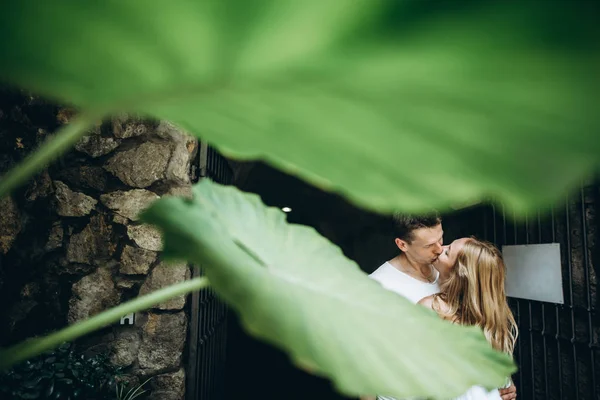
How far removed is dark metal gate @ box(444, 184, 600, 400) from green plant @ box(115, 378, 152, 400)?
6.22 ft

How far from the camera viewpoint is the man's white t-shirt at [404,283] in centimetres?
201

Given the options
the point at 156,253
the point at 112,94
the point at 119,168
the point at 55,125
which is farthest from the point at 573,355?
the point at 55,125

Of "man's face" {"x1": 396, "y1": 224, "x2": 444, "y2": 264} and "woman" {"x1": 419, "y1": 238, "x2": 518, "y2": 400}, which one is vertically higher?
Answer: "man's face" {"x1": 396, "y1": 224, "x2": 444, "y2": 264}

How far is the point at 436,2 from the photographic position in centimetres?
11

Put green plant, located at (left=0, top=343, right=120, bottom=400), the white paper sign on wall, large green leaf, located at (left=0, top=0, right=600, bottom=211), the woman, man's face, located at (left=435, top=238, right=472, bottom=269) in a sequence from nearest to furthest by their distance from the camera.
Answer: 1. large green leaf, located at (left=0, top=0, right=600, bottom=211)
2. green plant, located at (left=0, top=343, right=120, bottom=400)
3. the woman
4. man's face, located at (left=435, top=238, right=472, bottom=269)
5. the white paper sign on wall

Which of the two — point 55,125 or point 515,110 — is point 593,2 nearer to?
point 515,110

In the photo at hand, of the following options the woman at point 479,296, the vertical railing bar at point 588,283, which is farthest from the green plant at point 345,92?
the vertical railing bar at point 588,283

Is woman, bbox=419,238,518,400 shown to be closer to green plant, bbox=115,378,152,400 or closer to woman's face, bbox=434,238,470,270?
woman's face, bbox=434,238,470,270

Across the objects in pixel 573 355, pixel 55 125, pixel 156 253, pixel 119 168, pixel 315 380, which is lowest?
pixel 315 380

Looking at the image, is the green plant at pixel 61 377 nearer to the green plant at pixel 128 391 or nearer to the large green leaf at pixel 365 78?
the green plant at pixel 128 391

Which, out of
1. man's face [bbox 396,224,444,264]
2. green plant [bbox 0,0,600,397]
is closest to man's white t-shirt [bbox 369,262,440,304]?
man's face [bbox 396,224,444,264]

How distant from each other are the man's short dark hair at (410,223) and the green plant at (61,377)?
1.48m

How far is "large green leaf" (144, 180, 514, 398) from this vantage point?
0.50ft

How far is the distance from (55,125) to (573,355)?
2.72m
